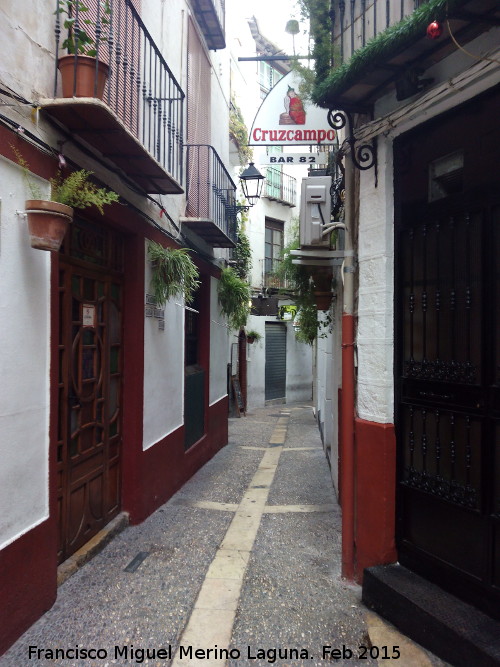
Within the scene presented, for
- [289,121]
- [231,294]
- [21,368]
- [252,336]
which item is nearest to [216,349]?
[231,294]

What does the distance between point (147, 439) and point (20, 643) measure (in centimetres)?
245

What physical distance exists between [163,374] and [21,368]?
285 cm

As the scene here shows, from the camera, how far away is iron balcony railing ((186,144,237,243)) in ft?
23.6

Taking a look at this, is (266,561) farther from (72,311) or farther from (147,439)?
(72,311)

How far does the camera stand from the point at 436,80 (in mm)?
3291

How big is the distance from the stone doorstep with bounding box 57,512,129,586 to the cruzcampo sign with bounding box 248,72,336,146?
13.3ft

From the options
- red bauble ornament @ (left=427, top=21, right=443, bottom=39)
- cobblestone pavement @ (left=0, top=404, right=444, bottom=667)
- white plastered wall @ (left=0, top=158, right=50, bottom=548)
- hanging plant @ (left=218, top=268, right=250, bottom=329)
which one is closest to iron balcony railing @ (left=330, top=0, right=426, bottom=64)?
red bauble ornament @ (left=427, top=21, right=443, bottom=39)

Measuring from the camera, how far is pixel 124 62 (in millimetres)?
4027

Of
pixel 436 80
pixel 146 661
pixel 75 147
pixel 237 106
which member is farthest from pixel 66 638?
pixel 237 106

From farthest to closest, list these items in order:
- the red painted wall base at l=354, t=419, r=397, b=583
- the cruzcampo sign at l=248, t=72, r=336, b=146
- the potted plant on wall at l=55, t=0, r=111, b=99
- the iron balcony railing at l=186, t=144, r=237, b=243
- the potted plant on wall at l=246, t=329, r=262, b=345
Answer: the potted plant on wall at l=246, t=329, r=262, b=345 → the iron balcony railing at l=186, t=144, r=237, b=243 → the cruzcampo sign at l=248, t=72, r=336, b=146 → the red painted wall base at l=354, t=419, r=397, b=583 → the potted plant on wall at l=55, t=0, r=111, b=99

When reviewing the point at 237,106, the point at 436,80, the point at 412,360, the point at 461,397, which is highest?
the point at 237,106

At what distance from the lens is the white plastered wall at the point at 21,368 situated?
2955mm

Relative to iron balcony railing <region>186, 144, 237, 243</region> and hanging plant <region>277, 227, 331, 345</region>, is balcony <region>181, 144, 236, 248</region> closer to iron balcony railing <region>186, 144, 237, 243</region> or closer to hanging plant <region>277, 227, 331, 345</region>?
iron balcony railing <region>186, 144, 237, 243</region>

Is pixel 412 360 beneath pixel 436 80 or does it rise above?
beneath
